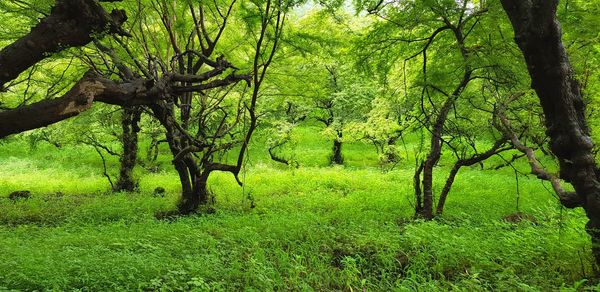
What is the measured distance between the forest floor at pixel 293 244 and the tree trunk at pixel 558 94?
1.19m

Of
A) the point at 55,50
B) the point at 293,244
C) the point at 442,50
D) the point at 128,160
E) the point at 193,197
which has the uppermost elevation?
the point at 442,50

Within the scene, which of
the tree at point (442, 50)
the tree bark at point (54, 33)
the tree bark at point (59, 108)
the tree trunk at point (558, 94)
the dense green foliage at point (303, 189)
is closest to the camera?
the tree trunk at point (558, 94)

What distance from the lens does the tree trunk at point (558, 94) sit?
4.12 m

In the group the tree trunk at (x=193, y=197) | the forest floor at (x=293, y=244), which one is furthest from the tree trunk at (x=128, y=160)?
the tree trunk at (x=193, y=197)

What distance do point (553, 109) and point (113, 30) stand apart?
6.23 meters

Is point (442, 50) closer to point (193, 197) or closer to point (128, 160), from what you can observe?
point (193, 197)

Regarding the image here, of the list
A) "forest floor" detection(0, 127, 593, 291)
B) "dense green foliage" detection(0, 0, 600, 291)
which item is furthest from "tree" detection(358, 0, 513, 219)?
"forest floor" detection(0, 127, 593, 291)

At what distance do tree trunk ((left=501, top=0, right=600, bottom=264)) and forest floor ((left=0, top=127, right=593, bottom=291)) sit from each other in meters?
1.19

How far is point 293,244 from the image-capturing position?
762 cm

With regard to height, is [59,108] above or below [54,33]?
below

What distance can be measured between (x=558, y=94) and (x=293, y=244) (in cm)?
518

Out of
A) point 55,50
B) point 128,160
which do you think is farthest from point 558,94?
point 128,160

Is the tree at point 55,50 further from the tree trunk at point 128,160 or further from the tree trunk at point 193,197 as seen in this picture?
the tree trunk at point 128,160

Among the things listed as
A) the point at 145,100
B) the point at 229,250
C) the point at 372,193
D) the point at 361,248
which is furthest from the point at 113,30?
the point at 372,193
